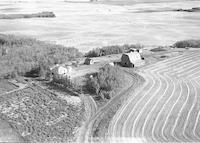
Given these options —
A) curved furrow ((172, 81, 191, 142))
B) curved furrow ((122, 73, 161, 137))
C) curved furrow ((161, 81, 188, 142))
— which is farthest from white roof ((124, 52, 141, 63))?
curved furrow ((172, 81, 191, 142))

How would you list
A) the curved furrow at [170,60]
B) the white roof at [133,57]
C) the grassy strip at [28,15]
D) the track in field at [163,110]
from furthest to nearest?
the grassy strip at [28,15], the curved furrow at [170,60], the white roof at [133,57], the track in field at [163,110]

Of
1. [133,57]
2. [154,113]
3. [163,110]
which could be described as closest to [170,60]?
[133,57]

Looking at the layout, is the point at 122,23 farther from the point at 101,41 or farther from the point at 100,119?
the point at 100,119

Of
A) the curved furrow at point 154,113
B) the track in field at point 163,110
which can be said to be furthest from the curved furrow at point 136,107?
the curved furrow at point 154,113

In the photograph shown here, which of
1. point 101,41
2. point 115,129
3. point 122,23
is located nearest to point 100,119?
point 115,129

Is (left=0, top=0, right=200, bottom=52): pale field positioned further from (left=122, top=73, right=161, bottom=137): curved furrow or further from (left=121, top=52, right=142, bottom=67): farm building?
(left=122, top=73, right=161, bottom=137): curved furrow

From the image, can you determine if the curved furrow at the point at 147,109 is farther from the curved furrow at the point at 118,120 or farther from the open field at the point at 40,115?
the open field at the point at 40,115
